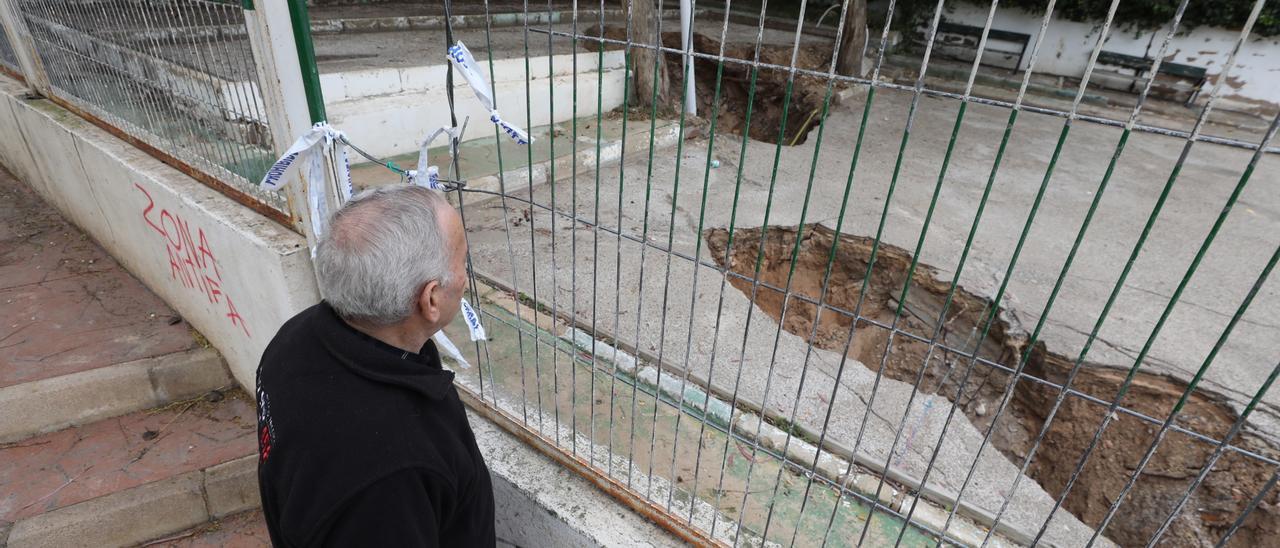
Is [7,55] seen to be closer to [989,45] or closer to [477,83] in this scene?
[477,83]

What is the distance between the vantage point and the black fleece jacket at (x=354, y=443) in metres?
1.23

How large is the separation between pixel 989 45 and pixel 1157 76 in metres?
2.89

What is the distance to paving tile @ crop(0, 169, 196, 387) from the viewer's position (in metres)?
3.14

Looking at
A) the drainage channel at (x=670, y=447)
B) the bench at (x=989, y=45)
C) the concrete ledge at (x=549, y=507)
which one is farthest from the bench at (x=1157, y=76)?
the concrete ledge at (x=549, y=507)

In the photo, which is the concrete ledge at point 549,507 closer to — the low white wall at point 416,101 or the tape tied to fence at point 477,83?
the tape tied to fence at point 477,83

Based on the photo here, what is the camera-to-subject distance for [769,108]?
9.39 metres

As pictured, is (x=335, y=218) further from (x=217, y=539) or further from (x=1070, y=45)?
(x=1070, y=45)

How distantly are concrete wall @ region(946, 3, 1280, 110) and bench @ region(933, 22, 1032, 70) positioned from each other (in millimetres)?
214

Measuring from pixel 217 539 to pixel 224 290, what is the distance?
111cm

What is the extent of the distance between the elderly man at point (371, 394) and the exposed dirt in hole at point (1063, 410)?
6.68 ft

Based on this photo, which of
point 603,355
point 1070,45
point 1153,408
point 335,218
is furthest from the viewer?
point 1070,45

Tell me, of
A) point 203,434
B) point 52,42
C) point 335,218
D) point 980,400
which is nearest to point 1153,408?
point 980,400

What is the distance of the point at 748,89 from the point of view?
871 cm

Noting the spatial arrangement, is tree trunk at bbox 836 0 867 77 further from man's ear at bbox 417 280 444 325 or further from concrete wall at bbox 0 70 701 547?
man's ear at bbox 417 280 444 325
